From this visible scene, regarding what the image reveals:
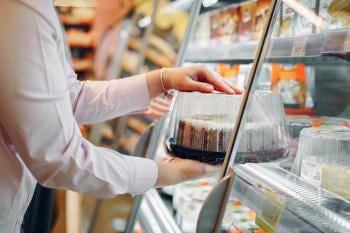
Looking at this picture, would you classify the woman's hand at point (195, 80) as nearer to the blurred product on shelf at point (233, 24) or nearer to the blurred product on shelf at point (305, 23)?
the blurred product on shelf at point (305, 23)

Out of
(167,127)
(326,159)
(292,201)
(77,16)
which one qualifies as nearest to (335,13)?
(326,159)

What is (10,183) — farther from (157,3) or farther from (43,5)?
(157,3)

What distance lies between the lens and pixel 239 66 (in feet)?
6.72

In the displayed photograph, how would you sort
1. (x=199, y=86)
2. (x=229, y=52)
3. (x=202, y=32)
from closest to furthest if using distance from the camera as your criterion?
(x=199, y=86) < (x=229, y=52) < (x=202, y=32)

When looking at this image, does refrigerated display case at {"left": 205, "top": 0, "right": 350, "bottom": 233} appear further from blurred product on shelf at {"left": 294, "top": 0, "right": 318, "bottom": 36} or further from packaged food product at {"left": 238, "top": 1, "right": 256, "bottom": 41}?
packaged food product at {"left": 238, "top": 1, "right": 256, "bottom": 41}

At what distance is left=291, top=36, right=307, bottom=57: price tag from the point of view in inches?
45.6

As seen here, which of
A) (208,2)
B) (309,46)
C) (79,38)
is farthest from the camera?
(79,38)

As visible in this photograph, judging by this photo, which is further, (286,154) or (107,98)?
(107,98)

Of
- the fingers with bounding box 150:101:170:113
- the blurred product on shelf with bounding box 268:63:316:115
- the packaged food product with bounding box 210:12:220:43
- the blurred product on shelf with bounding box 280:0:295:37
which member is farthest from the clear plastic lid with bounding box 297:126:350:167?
the packaged food product with bounding box 210:12:220:43

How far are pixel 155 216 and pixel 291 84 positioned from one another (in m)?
0.87

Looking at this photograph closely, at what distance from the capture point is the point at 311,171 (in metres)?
1.18

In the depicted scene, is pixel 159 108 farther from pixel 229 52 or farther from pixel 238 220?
pixel 238 220

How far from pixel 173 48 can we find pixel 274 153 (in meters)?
2.25

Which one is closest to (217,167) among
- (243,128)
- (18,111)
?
(243,128)
